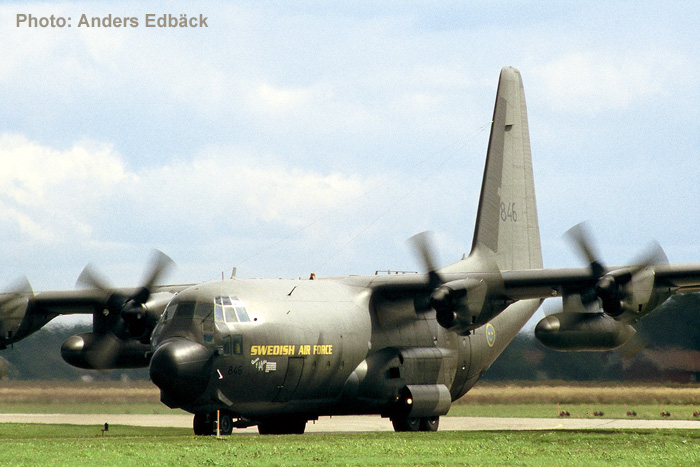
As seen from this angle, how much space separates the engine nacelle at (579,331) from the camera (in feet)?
79.1

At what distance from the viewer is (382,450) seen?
57.8ft

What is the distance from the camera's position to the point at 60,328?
1389 inches

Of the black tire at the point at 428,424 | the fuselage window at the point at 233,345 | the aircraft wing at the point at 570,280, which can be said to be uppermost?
the aircraft wing at the point at 570,280

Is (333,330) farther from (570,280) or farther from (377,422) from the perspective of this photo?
(377,422)

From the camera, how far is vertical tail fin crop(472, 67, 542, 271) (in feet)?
99.8

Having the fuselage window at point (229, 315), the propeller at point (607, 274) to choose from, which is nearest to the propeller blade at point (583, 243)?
the propeller at point (607, 274)

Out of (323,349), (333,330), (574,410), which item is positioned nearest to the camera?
(323,349)

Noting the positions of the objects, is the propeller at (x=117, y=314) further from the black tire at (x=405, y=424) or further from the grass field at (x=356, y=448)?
the black tire at (x=405, y=424)

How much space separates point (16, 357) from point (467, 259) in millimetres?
16301

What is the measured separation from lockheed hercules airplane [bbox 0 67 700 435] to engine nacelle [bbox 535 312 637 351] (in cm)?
3

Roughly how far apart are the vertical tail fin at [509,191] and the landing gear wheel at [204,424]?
10.8 m

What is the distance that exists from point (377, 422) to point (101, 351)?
10.2 metres

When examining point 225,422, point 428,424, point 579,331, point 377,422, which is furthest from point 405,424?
point 377,422

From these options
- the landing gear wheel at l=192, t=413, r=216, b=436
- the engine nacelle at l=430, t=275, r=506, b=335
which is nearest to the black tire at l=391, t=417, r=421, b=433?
the engine nacelle at l=430, t=275, r=506, b=335
